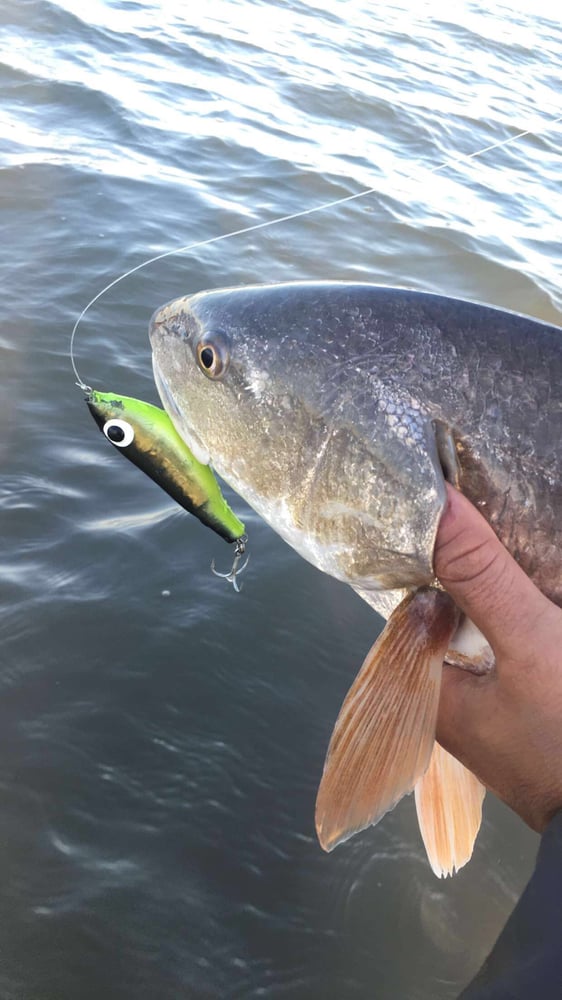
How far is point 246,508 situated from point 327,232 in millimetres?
4151

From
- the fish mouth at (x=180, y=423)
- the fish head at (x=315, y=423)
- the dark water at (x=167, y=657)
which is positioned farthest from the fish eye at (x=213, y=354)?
the dark water at (x=167, y=657)

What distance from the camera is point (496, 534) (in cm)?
191

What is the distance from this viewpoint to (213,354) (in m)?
2.06

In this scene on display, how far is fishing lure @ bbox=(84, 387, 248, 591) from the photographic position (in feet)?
7.28

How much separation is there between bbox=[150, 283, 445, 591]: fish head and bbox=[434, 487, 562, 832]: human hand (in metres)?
0.08

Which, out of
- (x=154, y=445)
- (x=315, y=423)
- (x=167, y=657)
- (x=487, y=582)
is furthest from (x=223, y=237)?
(x=487, y=582)

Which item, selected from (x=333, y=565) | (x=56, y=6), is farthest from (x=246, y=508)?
(x=56, y=6)

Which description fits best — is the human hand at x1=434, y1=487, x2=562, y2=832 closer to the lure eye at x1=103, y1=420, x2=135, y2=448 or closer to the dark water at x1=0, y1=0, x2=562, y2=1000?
the lure eye at x1=103, y1=420, x2=135, y2=448

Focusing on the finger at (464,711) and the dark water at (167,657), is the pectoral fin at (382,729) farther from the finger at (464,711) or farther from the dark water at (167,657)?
the dark water at (167,657)

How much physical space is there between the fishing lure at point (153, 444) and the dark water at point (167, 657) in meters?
1.50

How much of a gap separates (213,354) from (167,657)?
2071 mm

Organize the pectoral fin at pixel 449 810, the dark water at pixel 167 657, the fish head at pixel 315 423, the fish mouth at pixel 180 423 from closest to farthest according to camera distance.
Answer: the fish head at pixel 315 423
the fish mouth at pixel 180 423
the pectoral fin at pixel 449 810
the dark water at pixel 167 657

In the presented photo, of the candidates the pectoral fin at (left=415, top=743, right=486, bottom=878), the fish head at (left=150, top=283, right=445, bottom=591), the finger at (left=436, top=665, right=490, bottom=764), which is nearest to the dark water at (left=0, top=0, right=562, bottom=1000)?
the pectoral fin at (left=415, top=743, right=486, bottom=878)

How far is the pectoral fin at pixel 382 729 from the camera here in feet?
6.10
